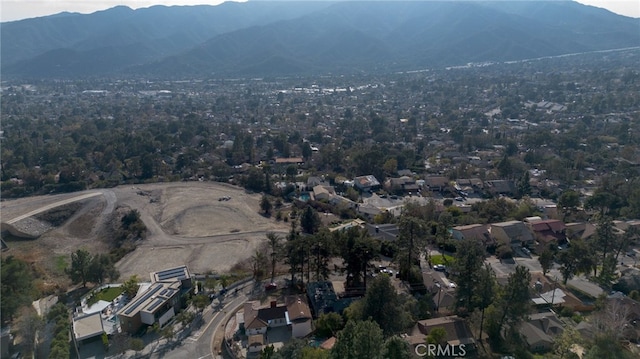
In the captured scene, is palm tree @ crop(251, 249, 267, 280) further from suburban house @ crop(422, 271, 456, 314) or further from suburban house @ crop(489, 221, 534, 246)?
suburban house @ crop(489, 221, 534, 246)

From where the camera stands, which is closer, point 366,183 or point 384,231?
point 384,231

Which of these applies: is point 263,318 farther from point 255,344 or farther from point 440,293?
point 440,293

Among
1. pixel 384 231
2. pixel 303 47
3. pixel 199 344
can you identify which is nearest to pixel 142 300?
pixel 199 344

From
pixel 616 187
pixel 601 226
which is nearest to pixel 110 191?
pixel 601 226

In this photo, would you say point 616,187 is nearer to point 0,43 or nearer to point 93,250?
point 93,250

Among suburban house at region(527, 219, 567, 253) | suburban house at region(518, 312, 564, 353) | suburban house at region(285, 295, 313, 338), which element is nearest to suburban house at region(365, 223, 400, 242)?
suburban house at region(527, 219, 567, 253)
